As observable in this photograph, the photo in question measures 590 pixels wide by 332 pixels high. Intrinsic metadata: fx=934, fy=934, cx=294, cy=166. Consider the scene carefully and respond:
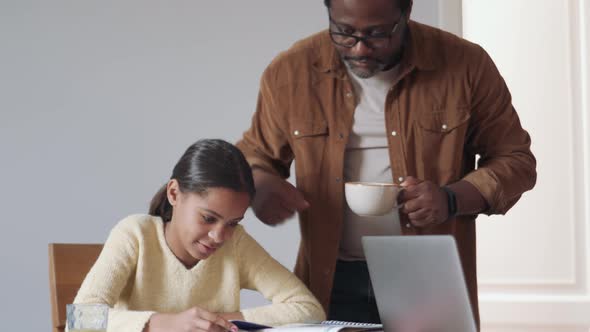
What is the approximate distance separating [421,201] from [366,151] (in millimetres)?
284

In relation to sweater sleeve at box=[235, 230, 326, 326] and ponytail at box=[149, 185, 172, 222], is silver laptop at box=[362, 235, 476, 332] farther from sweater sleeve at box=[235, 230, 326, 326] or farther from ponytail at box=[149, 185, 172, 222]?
ponytail at box=[149, 185, 172, 222]

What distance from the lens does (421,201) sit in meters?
1.77

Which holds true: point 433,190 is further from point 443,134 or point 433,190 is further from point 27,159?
point 27,159

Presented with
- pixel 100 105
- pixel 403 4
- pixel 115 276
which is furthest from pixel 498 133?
pixel 100 105

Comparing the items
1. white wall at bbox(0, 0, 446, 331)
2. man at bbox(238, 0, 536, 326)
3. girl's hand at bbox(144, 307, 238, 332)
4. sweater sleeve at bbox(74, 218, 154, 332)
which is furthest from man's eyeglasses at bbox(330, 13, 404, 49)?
white wall at bbox(0, 0, 446, 331)

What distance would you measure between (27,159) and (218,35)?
0.82 meters

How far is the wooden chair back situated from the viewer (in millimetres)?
1815

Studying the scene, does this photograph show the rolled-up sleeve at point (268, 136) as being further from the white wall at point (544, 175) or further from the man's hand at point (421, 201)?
the white wall at point (544, 175)

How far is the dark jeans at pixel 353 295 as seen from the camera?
6.46ft

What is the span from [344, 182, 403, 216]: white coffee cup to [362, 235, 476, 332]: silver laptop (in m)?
0.20

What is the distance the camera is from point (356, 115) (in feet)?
6.64

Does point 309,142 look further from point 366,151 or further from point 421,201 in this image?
point 421,201

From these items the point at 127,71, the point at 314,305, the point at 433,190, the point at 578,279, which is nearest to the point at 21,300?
the point at 127,71

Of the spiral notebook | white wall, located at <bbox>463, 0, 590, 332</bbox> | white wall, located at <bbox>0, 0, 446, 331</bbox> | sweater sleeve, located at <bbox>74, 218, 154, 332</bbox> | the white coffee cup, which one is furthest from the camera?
white wall, located at <bbox>463, 0, 590, 332</bbox>
